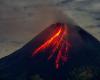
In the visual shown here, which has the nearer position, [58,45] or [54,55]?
[54,55]

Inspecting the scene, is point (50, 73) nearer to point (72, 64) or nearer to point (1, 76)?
point (72, 64)

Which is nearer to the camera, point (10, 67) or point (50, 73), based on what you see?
point (50, 73)

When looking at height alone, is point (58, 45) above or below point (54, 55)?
above

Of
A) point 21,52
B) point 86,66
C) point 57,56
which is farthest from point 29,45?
point 86,66

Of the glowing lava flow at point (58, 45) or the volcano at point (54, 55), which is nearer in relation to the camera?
the volcano at point (54, 55)

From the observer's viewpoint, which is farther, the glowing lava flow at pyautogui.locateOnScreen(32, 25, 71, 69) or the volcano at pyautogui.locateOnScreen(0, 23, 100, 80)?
the glowing lava flow at pyautogui.locateOnScreen(32, 25, 71, 69)
